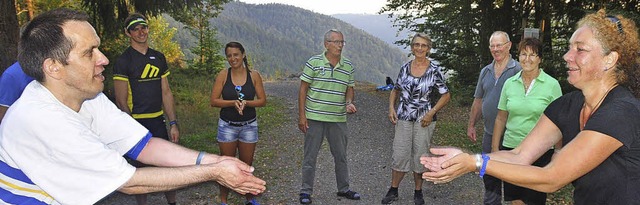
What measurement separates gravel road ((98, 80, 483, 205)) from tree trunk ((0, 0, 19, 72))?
230 centimetres

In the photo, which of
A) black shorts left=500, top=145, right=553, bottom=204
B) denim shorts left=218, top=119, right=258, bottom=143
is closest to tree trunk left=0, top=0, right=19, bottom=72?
denim shorts left=218, top=119, right=258, bottom=143

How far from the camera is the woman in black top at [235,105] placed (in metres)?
5.02

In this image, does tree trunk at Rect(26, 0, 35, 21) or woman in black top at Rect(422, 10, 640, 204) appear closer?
woman in black top at Rect(422, 10, 640, 204)

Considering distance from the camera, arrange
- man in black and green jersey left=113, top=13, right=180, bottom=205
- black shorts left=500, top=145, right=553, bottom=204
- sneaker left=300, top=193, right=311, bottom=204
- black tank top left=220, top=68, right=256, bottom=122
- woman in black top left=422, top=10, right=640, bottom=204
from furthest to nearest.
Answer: sneaker left=300, top=193, right=311, bottom=204, black tank top left=220, top=68, right=256, bottom=122, man in black and green jersey left=113, top=13, right=180, bottom=205, black shorts left=500, top=145, right=553, bottom=204, woman in black top left=422, top=10, right=640, bottom=204

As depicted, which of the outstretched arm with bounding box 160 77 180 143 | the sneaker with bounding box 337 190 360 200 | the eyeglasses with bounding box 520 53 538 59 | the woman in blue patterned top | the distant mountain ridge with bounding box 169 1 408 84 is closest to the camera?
the eyeglasses with bounding box 520 53 538 59

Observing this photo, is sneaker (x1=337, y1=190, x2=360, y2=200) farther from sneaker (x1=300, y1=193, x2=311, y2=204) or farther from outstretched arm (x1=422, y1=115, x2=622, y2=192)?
outstretched arm (x1=422, y1=115, x2=622, y2=192)

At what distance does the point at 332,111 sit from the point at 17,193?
144 inches

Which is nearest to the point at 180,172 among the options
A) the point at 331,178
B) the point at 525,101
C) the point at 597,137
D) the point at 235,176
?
the point at 235,176

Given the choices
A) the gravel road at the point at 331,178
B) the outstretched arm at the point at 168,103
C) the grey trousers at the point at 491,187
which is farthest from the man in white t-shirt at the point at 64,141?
the gravel road at the point at 331,178

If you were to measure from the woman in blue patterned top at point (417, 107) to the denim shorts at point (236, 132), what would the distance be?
5.43ft

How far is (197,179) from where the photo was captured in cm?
215

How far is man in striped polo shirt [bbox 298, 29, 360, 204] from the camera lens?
528cm

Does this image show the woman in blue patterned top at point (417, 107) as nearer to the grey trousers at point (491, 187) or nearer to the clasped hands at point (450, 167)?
the grey trousers at point (491, 187)

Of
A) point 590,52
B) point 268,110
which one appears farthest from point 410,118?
point 268,110
